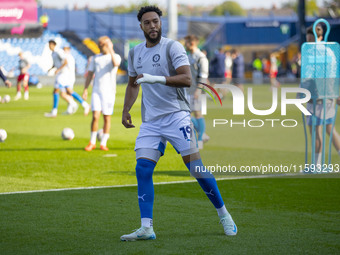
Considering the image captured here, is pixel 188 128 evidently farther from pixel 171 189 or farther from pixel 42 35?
pixel 42 35

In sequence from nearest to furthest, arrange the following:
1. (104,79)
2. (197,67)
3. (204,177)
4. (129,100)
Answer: (204,177)
(129,100)
(104,79)
(197,67)

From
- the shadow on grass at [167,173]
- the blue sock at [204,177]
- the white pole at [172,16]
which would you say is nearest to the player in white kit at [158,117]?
the blue sock at [204,177]

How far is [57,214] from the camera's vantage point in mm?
7582

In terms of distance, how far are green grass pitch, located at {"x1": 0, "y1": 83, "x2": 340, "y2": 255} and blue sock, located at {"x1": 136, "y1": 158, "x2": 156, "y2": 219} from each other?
308 millimetres

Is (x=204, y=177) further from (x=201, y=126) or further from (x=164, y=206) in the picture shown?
(x=201, y=126)

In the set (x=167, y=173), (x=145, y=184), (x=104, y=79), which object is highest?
(x=104, y=79)

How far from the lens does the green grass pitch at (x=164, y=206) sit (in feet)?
20.2

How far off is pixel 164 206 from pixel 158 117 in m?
1.89

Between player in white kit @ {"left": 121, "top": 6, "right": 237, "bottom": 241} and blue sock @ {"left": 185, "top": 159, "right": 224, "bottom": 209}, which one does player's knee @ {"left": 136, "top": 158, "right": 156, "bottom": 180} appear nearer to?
player in white kit @ {"left": 121, "top": 6, "right": 237, "bottom": 241}

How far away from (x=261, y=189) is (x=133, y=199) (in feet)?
6.02

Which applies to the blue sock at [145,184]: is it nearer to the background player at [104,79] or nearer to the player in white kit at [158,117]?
the player in white kit at [158,117]

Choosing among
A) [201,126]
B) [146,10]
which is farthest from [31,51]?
[146,10]

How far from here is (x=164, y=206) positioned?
805 centimetres

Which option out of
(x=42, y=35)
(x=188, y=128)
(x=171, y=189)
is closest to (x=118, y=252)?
(x=188, y=128)
